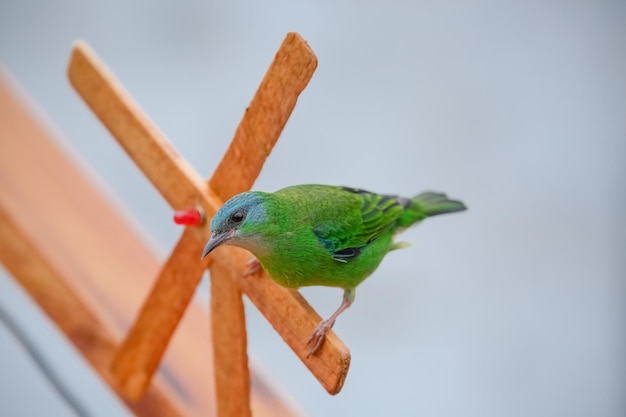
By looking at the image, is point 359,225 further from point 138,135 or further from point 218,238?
point 138,135

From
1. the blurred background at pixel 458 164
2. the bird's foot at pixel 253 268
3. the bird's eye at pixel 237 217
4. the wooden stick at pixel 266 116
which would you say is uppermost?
the wooden stick at pixel 266 116

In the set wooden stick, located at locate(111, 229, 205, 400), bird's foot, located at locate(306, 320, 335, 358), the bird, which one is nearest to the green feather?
the bird

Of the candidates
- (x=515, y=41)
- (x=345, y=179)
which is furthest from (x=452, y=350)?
(x=515, y=41)

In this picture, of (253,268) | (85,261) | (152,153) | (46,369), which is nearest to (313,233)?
(253,268)

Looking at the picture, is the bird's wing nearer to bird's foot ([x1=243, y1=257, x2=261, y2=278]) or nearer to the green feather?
the green feather

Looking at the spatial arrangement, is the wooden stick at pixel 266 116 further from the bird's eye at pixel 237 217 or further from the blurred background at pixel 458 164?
the blurred background at pixel 458 164

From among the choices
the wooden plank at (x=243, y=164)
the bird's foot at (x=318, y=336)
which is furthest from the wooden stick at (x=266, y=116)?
the bird's foot at (x=318, y=336)

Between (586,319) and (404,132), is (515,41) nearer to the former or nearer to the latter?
(404,132)
